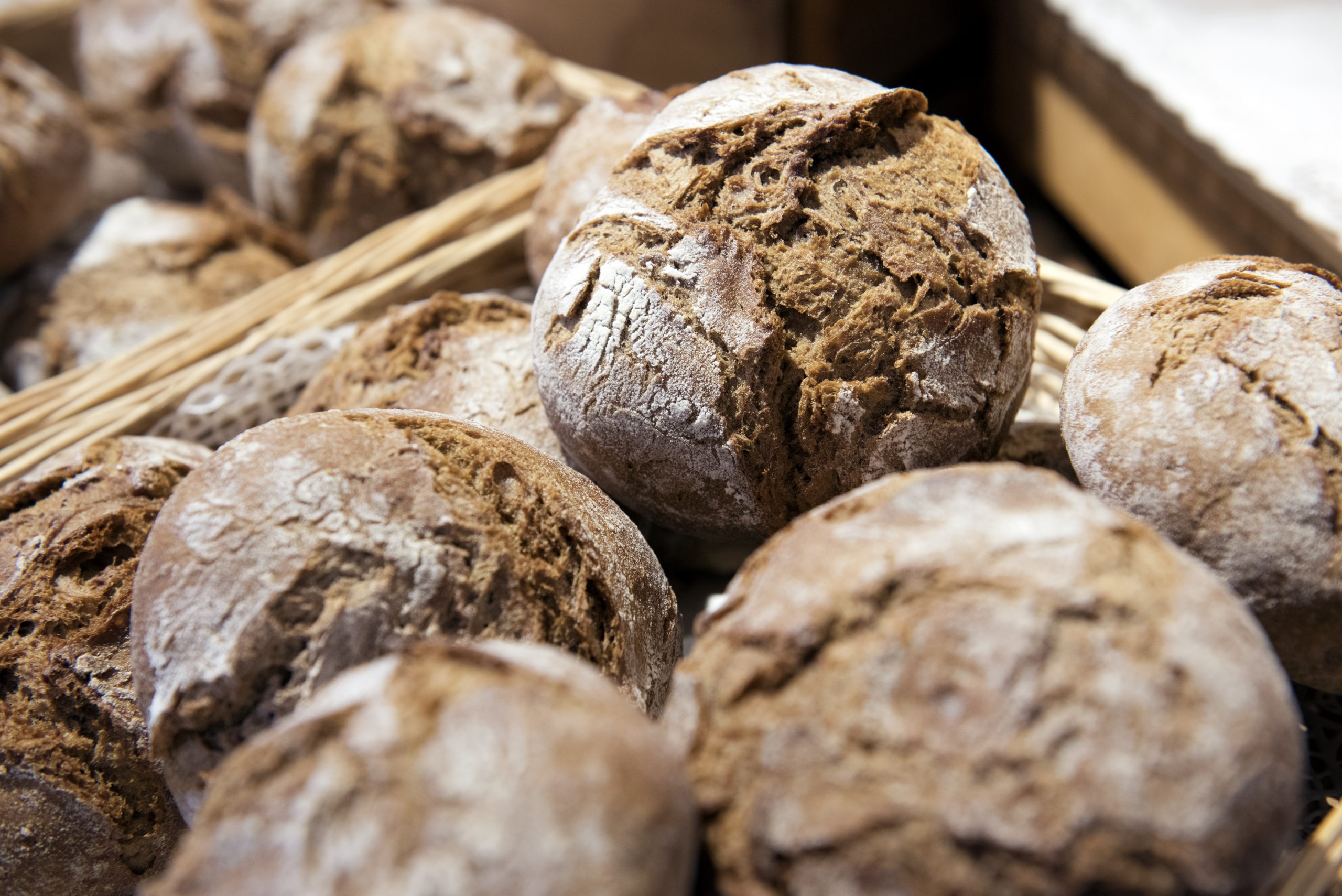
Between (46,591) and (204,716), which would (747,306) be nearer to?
(204,716)

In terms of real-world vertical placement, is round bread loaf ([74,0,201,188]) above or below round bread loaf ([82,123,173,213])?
above

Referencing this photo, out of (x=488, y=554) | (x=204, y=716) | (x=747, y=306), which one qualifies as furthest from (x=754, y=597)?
(x=204, y=716)

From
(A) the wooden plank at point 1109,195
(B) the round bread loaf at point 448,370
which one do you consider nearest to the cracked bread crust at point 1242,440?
(B) the round bread loaf at point 448,370

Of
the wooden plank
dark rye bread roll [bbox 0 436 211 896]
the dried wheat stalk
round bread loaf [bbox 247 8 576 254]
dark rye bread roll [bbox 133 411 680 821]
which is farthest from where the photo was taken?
the wooden plank

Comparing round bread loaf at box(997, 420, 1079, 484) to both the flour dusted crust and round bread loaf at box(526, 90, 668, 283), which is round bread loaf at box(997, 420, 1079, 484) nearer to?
round bread loaf at box(526, 90, 668, 283)

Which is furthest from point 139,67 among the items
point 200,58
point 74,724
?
point 74,724

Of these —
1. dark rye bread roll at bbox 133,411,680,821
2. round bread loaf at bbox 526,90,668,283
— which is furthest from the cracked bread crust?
round bread loaf at bbox 526,90,668,283
